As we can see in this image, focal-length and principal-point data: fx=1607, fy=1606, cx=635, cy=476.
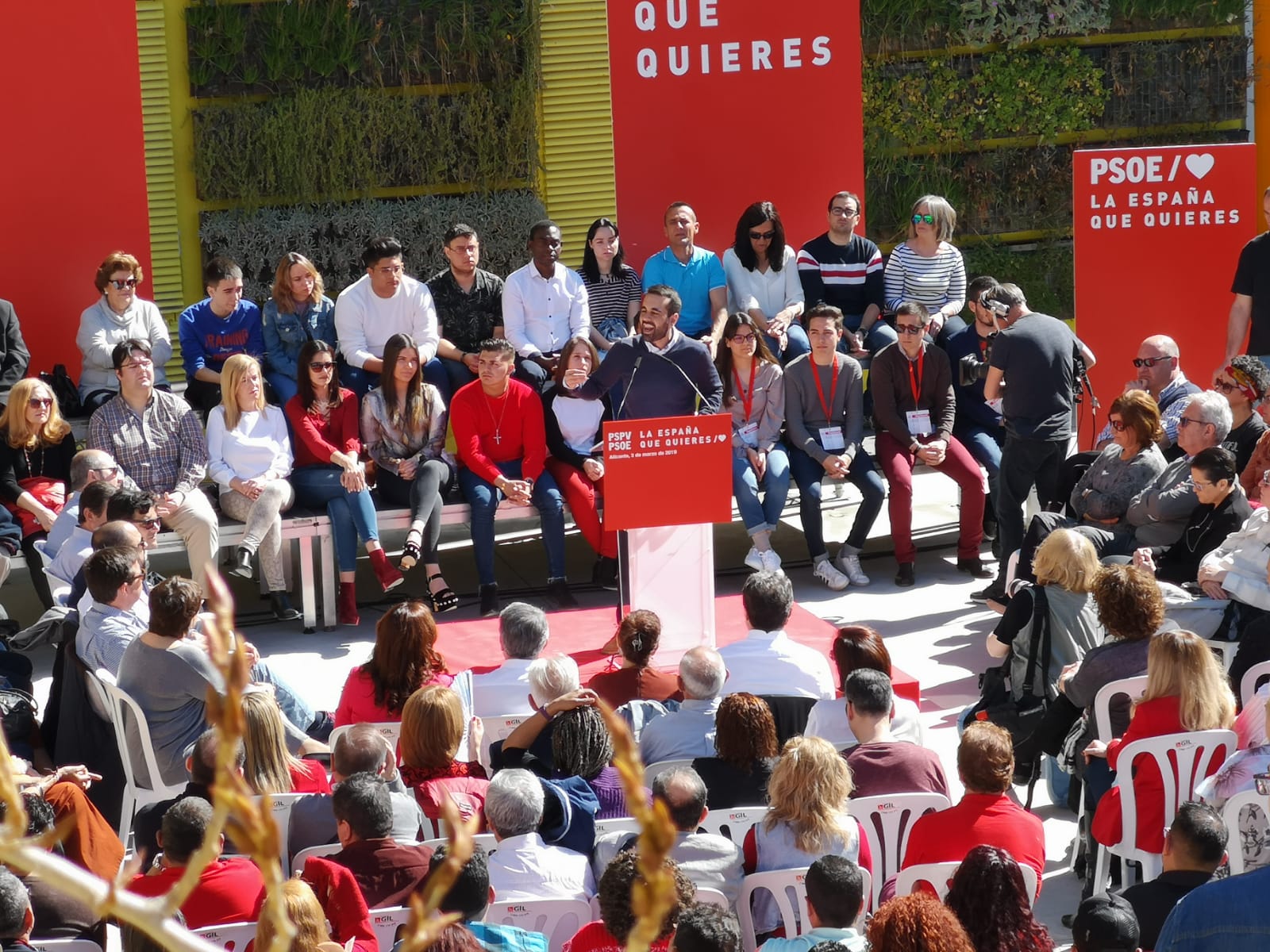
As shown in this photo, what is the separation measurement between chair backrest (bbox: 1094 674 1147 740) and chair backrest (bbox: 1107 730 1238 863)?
40 centimetres

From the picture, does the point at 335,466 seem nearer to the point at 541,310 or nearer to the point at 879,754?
the point at 541,310

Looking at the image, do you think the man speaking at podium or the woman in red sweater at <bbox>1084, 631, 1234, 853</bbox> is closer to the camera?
the woman in red sweater at <bbox>1084, 631, 1234, 853</bbox>

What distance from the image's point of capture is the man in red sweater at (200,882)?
3652mm

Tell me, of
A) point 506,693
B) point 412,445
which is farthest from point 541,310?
point 506,693

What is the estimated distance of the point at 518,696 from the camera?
5.28 m

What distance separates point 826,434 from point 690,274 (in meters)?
1.27

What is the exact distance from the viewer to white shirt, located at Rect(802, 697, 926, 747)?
4723 millimetres

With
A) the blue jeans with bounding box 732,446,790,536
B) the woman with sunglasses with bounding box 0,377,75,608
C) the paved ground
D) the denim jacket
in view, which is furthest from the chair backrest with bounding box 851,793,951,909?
the denim jacket

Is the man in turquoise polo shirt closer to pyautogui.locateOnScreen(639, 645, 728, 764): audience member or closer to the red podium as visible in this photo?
the red podium

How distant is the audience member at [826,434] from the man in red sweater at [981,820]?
398 cm

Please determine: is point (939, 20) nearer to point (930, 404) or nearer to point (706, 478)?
point (930, 404)

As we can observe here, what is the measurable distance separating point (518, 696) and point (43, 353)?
16.0 feet

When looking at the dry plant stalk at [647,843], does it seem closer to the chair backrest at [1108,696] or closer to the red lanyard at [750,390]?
the chair backrest at [1108,696]

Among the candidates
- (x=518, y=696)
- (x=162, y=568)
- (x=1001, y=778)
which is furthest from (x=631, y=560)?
(x=162, y=568)
